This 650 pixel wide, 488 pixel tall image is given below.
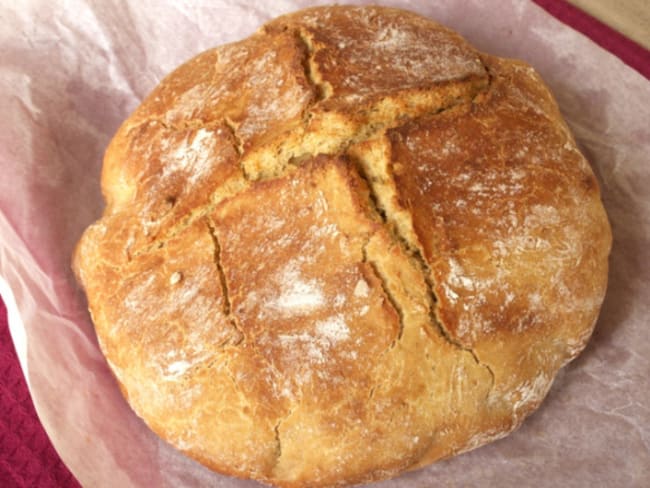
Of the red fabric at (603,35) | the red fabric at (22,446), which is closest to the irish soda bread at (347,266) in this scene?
the red fabric at (22,446)

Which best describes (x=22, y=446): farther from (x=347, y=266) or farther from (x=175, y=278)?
(x=347, y=266)

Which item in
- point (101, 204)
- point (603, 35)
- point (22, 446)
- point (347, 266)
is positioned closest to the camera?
point (347, 266)

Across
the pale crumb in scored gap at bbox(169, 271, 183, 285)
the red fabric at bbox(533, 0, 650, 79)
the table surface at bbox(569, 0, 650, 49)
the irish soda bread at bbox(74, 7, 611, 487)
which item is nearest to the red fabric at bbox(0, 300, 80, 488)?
the irish soda bread at bbox(74, 7, 611, 487)

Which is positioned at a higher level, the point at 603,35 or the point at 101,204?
the point at 101,204

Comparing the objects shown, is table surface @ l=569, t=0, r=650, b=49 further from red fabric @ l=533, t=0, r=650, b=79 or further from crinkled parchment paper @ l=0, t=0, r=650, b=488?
crinkled parchment paper @ l=0, t=0, r=650, b=488

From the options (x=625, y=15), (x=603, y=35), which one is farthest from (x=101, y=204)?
(x=625, y=15)

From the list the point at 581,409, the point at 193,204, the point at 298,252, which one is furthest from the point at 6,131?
the point at 581,409
